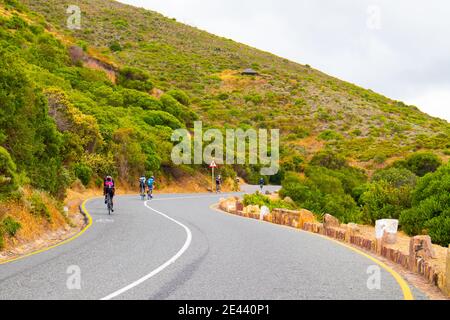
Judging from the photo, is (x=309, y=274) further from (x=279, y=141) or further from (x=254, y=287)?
(x=279, y=141)

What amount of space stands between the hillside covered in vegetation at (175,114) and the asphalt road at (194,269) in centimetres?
476

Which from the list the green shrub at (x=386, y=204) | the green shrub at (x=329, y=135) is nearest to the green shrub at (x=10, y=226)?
the green shrub at (x=386, y=204)

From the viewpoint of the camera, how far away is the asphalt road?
782 centimetres

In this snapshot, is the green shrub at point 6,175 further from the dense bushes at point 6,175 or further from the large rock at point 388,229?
the large rock at point 388,229

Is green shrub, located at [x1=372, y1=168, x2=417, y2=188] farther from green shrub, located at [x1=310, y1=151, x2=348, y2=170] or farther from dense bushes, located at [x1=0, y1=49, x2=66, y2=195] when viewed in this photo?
dense bushes, located at [x1=0, y1=49, x2=66, y2=195]

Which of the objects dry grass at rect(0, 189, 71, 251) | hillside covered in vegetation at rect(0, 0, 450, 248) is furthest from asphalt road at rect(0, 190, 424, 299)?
hillside covered in vegetation at rect(0, 0, 450, 248)

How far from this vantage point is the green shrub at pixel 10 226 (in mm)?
13898

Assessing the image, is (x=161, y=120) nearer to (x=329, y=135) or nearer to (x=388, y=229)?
(x=329, y=135)

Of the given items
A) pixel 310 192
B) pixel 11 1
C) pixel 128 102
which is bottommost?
pixel 310 192

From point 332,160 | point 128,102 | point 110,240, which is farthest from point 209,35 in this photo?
point 110,240

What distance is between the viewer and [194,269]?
32.1ft

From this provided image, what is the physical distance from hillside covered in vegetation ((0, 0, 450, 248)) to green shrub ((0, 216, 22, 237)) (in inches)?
52.1
